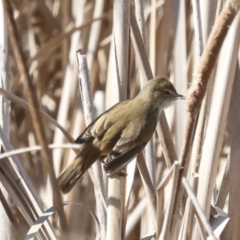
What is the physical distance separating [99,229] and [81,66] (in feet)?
1.28

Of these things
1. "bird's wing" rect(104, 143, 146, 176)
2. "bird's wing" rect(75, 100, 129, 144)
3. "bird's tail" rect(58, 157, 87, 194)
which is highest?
"bird's wing" rect(75, 100, 129, 144)

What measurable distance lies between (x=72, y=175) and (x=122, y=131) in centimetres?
24

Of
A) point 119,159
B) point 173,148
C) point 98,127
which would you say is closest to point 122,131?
point 98,127

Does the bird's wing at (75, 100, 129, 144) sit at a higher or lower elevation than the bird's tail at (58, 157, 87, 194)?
higher

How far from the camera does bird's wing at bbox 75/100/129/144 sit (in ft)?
4.53

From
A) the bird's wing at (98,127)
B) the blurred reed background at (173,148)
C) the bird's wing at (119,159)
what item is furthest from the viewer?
the bird's wing at (98,127)

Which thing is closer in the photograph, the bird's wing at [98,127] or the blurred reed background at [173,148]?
the blurred reed background at [173,148]

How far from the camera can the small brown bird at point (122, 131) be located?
4.35 ft

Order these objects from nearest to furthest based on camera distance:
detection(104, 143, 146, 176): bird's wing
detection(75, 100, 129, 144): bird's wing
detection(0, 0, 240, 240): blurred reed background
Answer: detection(0, 0, 240, 240): blurred reed background, detection(104, 143, 146, 176): bird's wing, detection(75, 100, 129, 144): bird's wing

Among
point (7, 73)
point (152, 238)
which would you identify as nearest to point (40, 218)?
point (152, 238)

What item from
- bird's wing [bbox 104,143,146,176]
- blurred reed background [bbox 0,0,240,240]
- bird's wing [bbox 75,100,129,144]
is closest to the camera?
blurred reed background [bbox 0,0,240,240]

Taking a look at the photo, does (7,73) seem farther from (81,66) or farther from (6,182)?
(6,182)

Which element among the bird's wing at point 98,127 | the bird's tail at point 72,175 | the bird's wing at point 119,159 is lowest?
the bird's tail at point 72,175

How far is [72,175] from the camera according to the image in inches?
51.9
